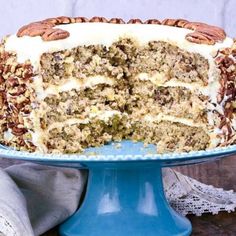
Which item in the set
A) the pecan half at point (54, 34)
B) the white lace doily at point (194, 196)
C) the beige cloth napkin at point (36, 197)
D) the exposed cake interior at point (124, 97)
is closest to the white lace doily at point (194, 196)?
the white lace doily at point (194, 196)

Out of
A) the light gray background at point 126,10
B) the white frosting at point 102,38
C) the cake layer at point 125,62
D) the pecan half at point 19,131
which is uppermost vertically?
the light gray background at point 126,10

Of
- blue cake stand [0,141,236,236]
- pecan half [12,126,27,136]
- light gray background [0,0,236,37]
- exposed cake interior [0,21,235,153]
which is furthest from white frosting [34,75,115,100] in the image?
light gray background [0,0,236,37]

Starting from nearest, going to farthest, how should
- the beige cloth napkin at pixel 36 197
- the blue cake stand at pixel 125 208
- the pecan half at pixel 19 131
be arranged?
the beige cloth napkin at pixel 36 197 → the blue cake stand at pixel 125 208 → the pecan half at pixel 19 131

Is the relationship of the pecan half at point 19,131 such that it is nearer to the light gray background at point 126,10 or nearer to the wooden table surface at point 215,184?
the wooden table surface at point 215,184

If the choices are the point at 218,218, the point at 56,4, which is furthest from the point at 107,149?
the point at 56,4

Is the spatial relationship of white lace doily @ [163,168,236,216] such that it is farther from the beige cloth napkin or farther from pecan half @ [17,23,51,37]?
pecan half @ [17,23,51,37]

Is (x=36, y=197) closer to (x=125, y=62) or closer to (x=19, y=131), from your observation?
(x=19, y=131)

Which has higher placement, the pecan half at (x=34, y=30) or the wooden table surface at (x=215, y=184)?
the pecan half at (x=34, y=30)

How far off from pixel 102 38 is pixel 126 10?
1556mm

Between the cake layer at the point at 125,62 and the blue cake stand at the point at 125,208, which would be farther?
the cake layer at the point at 125,62

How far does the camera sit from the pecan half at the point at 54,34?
2.22 meters

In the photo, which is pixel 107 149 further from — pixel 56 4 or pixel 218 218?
pixel 56 4

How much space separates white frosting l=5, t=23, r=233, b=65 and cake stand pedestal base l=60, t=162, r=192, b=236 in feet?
1.21

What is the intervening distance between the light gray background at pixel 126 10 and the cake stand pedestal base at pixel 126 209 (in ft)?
6.04
